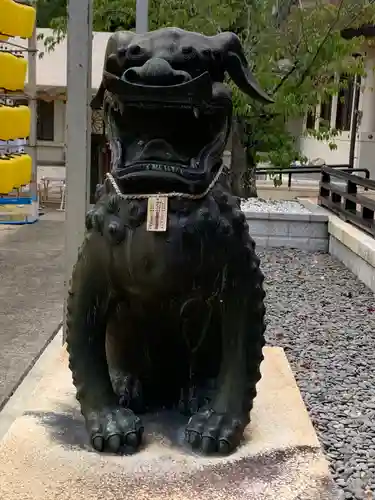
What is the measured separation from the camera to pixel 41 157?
1638cm

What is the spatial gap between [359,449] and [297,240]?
5.48 m

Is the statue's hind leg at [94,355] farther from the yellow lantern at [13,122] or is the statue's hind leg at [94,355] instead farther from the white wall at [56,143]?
the white wall at [56,143]

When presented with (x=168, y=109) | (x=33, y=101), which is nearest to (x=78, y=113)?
(x=168, y=109)

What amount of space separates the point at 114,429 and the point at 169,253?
1.86 feet

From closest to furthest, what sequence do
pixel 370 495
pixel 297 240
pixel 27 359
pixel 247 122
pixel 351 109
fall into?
pixel 370 495 < pixel 27 359 < pixel 297 240 < pixel 247 122 < pixel 351 109

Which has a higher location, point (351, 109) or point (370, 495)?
point (351, 109)

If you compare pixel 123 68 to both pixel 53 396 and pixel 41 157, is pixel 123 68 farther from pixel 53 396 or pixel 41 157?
pixel 41 157

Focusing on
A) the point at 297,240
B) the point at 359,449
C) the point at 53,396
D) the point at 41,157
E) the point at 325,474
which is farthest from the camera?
the point at 41,157

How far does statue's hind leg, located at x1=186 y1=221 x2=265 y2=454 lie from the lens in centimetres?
206

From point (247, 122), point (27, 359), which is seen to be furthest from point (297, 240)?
point (27, 359)

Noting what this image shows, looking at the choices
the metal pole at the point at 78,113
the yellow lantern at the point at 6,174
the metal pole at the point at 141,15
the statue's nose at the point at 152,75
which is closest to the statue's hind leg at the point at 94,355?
the statue's nose at the point at 152,75

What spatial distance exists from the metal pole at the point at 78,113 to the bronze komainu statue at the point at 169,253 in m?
1.36

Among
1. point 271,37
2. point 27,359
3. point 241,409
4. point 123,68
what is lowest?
point 27,359

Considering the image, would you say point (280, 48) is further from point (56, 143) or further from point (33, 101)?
point (56, 143)
